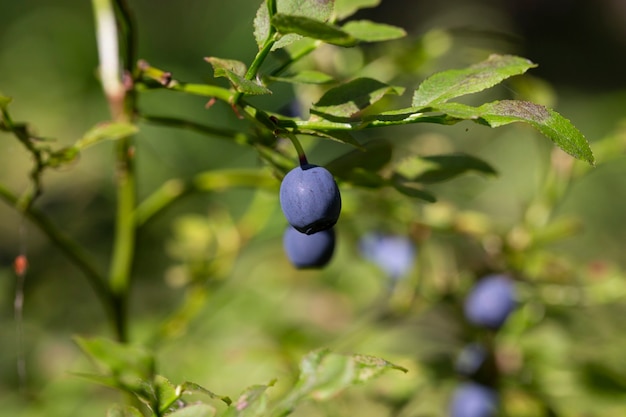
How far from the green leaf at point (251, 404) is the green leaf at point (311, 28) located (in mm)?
304

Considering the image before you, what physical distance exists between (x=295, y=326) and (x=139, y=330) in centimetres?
29

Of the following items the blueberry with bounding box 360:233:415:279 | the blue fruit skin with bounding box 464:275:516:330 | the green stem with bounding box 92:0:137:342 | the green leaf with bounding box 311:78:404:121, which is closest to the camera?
the green leaf with bounding box 311:78:404:121

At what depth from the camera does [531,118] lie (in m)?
0.60

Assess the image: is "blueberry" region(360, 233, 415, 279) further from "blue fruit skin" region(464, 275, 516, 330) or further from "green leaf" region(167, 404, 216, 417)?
"green leaf" region(167, 404, 216, 417)

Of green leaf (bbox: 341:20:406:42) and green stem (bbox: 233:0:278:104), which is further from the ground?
green leaf (bbox: 341:20:406:42)

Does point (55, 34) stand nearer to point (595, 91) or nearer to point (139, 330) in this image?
point (139, 330)

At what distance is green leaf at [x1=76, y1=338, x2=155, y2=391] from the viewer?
0.82 meters

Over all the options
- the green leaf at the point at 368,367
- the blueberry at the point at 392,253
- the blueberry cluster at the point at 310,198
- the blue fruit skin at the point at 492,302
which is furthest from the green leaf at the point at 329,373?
the blueberry at the point at 392,253

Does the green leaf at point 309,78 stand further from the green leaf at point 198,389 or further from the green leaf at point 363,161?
the green leaf at point 198,389

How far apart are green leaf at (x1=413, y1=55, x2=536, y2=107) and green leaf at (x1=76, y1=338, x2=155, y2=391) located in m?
0.41

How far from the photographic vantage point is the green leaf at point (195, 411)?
2.24 feet

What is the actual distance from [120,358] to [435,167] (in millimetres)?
390

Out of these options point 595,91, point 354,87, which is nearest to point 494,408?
point 354,87

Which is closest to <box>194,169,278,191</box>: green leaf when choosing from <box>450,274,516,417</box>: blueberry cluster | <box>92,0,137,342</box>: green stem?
<box>92,0,137,342</box>: green stem
